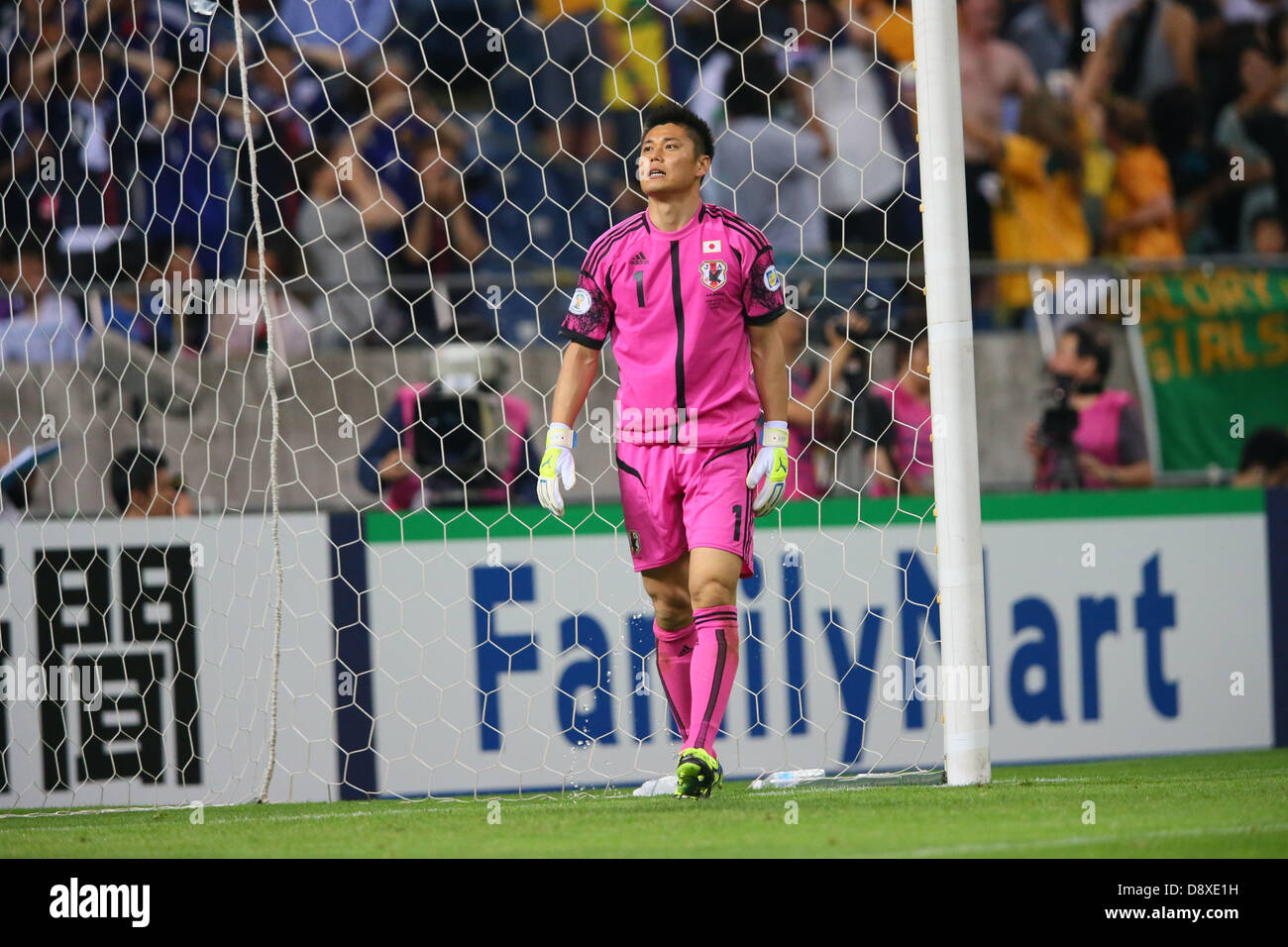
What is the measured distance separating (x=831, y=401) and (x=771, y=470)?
231 cm

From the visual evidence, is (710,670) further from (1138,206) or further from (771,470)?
(1138,206)

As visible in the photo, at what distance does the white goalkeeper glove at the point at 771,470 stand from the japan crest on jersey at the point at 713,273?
42 cm

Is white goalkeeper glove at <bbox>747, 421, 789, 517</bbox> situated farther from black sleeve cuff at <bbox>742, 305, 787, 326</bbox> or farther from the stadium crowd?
the stadium crowd

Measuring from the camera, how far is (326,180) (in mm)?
7145

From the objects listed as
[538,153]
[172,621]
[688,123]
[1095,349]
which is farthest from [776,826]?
[538,153]

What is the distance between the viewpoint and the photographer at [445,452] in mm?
5988

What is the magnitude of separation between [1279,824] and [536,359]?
4200 mm

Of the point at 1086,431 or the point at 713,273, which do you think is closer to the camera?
→ the point at 713,273

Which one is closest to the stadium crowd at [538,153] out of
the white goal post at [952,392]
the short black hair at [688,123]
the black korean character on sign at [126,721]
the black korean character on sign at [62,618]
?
the black korean character on sign at [62,618]

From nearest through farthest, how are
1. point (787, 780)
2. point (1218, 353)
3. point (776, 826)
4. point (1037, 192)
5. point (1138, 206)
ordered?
point (776, 826), point (787, 780), point (1218, 353), point (1037, 192), point (1138, 206)

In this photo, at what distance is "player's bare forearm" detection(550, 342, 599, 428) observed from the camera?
171 inches

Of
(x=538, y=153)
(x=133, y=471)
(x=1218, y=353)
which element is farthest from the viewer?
(x=538, y=153)

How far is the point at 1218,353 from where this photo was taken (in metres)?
7.20

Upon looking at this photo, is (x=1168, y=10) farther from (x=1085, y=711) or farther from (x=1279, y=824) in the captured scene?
(x=1279, y=824)
